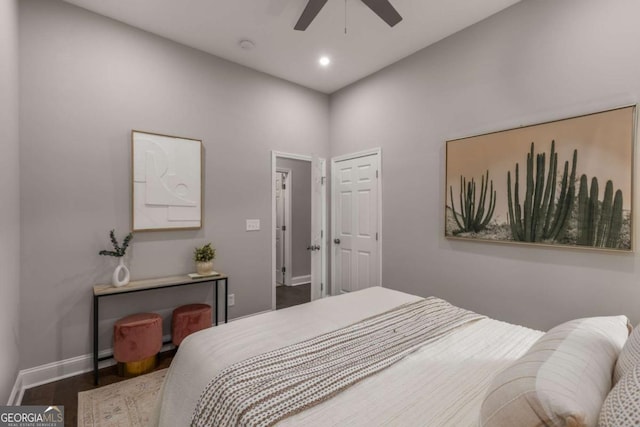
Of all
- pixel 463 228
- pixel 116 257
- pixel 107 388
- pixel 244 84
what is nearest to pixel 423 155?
pixel 463 228

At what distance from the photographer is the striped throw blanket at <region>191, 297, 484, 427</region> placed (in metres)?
1.00

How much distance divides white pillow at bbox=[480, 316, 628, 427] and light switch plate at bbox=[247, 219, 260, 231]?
291 centimetres

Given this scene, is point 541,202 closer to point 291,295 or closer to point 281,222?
point 291,295

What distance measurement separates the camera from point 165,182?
9.27ft

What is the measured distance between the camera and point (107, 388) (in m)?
2.24

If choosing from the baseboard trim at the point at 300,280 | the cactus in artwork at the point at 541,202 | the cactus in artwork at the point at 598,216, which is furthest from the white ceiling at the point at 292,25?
the baseboard trim at the point at 300,280

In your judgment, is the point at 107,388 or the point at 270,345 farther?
the point at 107,388

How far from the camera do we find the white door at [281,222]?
4.95 meters

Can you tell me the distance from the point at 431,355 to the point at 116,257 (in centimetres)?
265

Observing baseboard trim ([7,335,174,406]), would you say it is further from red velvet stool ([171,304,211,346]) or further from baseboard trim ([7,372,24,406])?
red velvet stool ([171,304,211,346])

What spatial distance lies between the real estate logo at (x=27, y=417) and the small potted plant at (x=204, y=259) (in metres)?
1.42

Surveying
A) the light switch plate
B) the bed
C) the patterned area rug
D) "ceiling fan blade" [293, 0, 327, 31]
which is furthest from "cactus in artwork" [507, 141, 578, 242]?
the patterned area rug

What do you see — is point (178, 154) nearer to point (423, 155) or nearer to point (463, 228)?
point (423, 155)

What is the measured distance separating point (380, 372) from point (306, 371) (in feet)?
1.04
